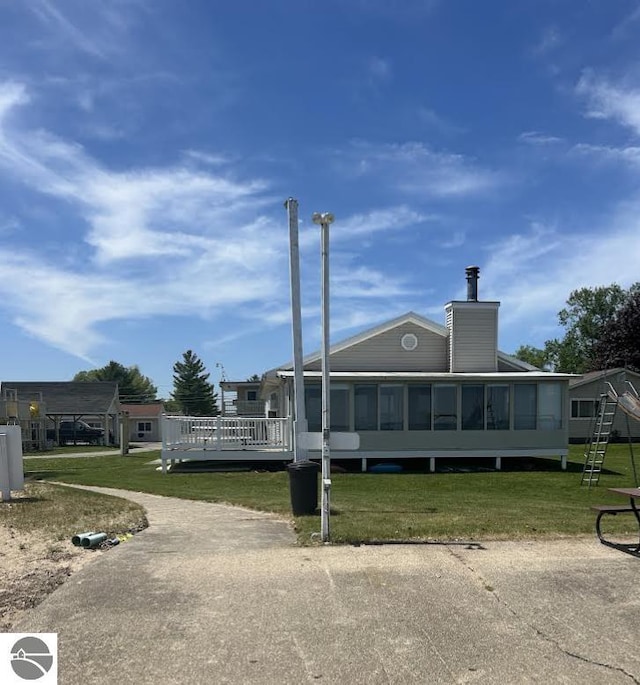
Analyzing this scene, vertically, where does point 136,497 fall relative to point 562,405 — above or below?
below

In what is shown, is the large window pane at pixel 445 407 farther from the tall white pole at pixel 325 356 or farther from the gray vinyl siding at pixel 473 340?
the tall white pole at pixel 325 356

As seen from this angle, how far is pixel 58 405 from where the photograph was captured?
1833 inches

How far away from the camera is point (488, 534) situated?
8031 mm

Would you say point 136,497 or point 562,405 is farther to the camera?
point 562,405

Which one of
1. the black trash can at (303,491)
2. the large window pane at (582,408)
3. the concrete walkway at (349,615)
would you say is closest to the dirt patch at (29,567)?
the concrete walkway at (349,615)

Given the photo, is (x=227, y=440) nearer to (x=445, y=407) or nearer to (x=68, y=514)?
(x=445, y=407)

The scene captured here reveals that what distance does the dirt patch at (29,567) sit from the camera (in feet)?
18.0

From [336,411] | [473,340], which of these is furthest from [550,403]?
[336,411]

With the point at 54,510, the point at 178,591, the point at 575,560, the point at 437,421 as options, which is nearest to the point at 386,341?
the point at 437,421

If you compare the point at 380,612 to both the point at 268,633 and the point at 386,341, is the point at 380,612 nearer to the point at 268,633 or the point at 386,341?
the point at 268,633

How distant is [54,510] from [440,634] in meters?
7.85

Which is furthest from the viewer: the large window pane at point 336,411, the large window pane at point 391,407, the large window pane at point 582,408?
the large window pane at point 582,408

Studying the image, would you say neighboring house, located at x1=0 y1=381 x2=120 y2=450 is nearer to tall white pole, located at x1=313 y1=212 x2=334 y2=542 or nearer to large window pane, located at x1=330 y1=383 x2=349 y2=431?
large window pane, located at x1=330 y1=383 x2=349 y2=431

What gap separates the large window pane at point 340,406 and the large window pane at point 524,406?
5196mm
